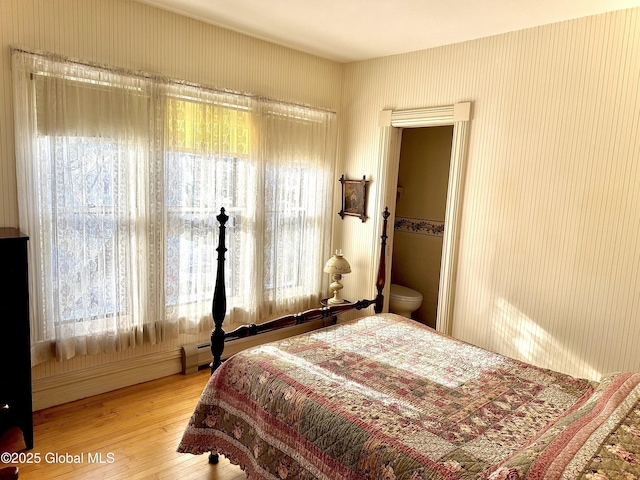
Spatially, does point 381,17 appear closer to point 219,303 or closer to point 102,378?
point 219,303

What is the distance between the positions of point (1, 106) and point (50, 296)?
1134 millimetres

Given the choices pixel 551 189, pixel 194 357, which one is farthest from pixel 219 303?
pixel 551 189

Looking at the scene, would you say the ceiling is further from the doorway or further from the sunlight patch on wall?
the sunlight patch on wall

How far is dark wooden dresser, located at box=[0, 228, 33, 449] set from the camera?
7.86 ft

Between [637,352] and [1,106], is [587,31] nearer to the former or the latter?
[637,352]

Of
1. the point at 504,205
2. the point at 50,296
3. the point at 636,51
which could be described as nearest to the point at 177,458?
the point at 50,296

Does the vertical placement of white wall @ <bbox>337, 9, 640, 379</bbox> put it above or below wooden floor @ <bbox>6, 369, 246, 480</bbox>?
above

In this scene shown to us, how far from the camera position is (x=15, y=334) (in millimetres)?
2455

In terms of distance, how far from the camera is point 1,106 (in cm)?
256

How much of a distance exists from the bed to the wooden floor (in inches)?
11.5

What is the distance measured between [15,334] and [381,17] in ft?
9.65

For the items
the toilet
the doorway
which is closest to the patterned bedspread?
the toilet

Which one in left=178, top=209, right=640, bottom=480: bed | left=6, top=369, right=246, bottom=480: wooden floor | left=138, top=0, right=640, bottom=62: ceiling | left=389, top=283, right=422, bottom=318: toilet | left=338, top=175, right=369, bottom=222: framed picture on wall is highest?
left=138, top=0, right=640, bottom=62: ceiling

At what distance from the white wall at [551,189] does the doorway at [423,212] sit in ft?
3.93
